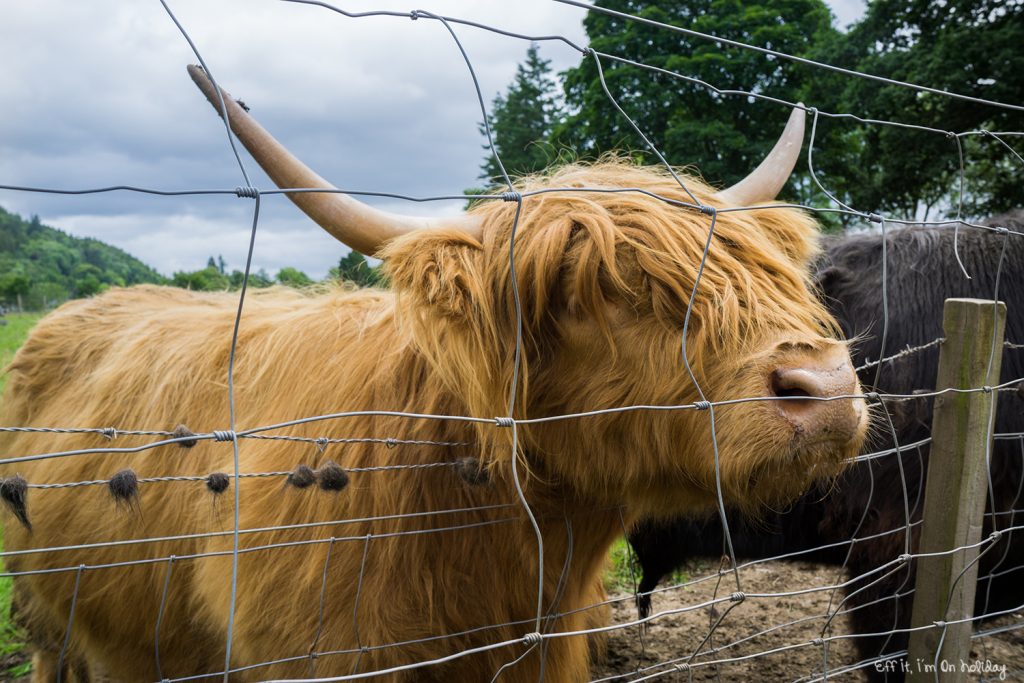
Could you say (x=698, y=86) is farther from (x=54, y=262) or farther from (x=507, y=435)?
(x=507, y=435)

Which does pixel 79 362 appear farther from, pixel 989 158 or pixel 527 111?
pixel 527 111

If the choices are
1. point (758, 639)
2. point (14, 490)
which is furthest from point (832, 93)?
point (14, 490)

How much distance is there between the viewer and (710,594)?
493 cm

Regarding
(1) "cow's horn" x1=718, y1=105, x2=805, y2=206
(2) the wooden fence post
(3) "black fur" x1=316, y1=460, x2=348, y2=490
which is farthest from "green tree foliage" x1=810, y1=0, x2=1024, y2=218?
(3) "black fur" x1=316, y1=460, x2=348, y2=490

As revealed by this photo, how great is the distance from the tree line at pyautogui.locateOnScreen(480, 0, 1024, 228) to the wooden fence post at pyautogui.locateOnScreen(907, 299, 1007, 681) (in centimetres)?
1255

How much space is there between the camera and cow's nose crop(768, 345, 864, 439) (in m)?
1.46

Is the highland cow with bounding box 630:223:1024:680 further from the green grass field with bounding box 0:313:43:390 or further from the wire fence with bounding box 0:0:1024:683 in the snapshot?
the green grass field with bounding box 0:313:43:390

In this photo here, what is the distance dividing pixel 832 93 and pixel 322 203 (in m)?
20.4

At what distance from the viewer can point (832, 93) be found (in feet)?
63.0

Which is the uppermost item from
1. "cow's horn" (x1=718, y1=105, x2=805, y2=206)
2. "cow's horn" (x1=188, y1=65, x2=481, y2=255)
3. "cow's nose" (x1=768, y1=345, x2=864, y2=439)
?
"cow's horn" (x1=718, y1=105, x2=805, y2=206)

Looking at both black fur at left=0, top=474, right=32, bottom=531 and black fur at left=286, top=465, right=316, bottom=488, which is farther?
black fur at left=286, top=465, right=316, bottom=488

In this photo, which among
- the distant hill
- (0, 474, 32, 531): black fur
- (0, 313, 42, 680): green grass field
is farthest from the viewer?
(0, 313, 42, 680): green grass field

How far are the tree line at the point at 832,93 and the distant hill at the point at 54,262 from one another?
1020cm

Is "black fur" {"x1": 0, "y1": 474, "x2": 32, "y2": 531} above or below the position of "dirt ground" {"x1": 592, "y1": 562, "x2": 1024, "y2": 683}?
above
